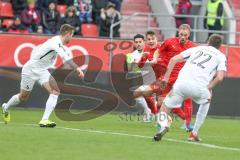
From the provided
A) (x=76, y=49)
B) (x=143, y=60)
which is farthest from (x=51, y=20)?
(x=143, y=60)

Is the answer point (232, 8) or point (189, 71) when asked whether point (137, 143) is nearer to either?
point (189, 71)

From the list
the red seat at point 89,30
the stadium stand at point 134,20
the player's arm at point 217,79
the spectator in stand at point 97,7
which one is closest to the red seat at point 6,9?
the red seat at point 89,30

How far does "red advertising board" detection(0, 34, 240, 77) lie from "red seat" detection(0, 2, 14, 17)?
3.05m

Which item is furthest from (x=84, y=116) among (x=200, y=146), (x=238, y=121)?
(x=200, y=146)

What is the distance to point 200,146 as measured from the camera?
13.0 meters

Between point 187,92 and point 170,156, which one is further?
point 187,92

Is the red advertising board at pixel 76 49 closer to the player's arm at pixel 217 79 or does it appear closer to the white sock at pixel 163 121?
the white sock at pixel 163 121

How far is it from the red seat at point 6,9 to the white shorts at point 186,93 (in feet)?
43.2

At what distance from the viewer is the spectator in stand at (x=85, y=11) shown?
26781 mm

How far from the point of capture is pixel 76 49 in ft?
76.1

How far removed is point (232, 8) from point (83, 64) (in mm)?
8583

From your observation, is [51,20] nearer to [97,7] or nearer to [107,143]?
[97,7]

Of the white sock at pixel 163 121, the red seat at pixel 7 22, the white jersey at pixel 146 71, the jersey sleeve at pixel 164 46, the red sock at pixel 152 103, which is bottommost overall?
the red sock at pixel 152 103

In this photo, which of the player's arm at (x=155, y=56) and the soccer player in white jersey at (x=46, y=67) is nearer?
the soccer player in white jersey at (x=46, y=67)
